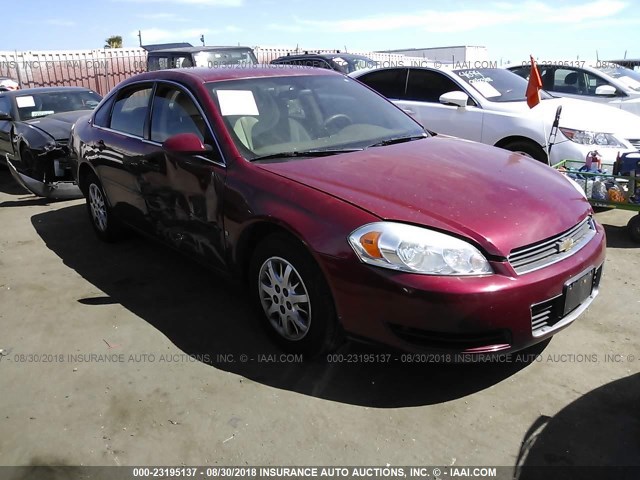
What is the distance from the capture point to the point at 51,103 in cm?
805

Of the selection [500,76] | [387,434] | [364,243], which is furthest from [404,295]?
[500,76]

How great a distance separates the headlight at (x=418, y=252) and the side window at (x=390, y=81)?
16.6 ft

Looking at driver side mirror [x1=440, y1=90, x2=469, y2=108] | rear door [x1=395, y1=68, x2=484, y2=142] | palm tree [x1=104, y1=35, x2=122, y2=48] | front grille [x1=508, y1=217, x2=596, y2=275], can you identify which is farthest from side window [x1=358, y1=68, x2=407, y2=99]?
palm tree [x1=104, y1=35, x2=122, y2=48]

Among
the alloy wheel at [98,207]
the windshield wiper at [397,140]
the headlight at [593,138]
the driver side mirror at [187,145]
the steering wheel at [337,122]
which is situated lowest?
the alloy wheel at [98,207]

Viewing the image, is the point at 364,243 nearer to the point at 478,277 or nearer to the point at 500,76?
the point at 478,277

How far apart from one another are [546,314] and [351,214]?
1043 mm

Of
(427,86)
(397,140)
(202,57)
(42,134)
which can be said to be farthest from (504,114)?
(202,57)

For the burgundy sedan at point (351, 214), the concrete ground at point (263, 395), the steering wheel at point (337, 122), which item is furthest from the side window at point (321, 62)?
the concrete ground at point (263, 395)

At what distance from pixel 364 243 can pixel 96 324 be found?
2106 mm

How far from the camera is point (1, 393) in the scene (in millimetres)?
2994

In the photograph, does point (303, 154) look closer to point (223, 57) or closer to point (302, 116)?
point (302, 116)

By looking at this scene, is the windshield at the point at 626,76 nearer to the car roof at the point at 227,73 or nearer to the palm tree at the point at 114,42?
the car roof at the point at 227,73

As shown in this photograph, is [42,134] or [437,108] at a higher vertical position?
[437,108]

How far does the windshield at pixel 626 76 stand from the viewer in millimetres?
9369
